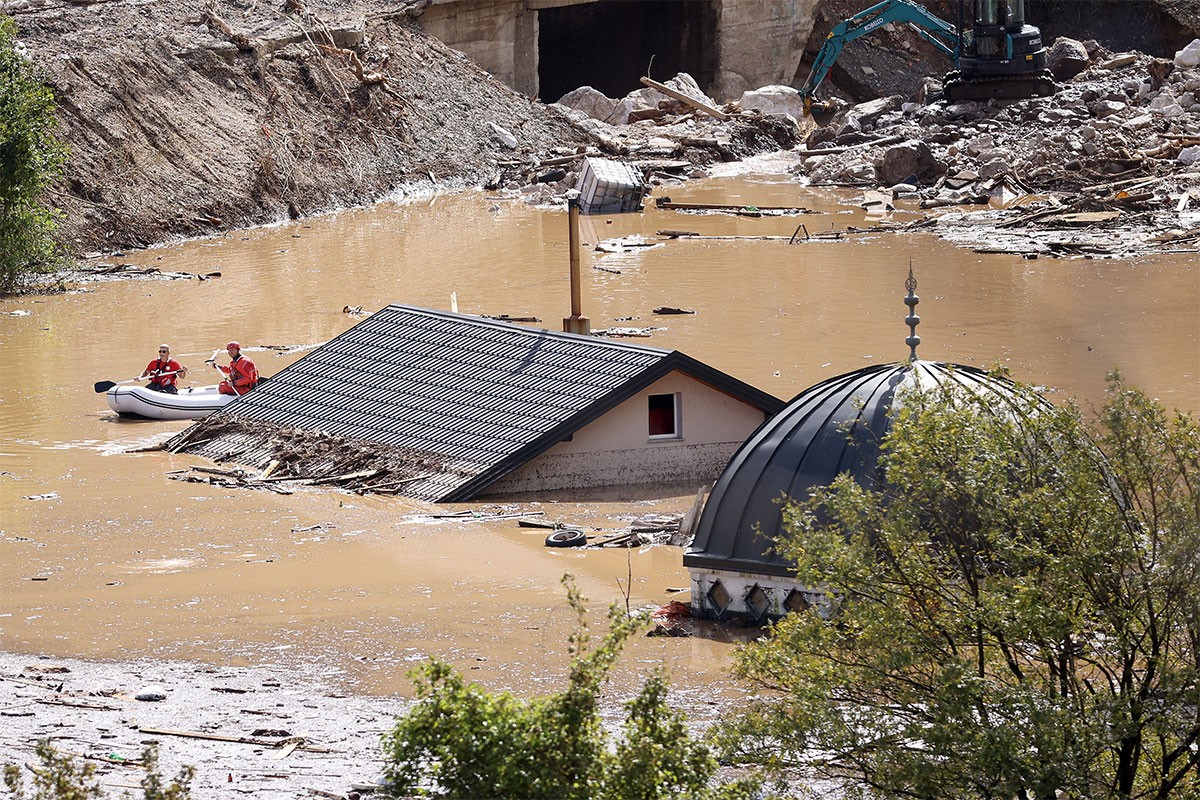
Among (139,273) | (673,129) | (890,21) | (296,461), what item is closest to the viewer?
(296,461)

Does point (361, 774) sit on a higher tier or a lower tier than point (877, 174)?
lower

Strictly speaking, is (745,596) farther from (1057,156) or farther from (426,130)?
(426,130)

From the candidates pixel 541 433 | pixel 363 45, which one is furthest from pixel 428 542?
pixel 363 45

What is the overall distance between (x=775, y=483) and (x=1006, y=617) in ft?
21.3

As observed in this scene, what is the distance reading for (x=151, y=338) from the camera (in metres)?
33.2

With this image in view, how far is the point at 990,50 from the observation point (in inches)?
2274

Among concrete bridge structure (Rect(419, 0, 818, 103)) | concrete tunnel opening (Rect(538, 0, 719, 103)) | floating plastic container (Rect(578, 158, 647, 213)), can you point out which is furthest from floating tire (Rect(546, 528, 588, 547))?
concrete tunnel opening (Rect(538, 0, 719, 103))

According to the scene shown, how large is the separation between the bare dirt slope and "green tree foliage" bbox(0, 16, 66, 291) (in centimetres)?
566

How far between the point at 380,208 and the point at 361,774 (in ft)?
141

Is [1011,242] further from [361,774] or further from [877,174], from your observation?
[361,774]

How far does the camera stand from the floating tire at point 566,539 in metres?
18.2

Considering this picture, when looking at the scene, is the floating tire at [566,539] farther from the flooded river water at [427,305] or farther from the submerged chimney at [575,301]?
the submerged chimney at [575,301]

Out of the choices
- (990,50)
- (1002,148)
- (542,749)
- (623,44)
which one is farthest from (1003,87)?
(542,749)

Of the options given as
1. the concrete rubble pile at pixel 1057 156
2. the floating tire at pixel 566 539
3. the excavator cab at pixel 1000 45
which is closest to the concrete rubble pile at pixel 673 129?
the concrete rubble pile at pixel 1057 156
